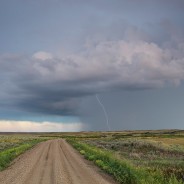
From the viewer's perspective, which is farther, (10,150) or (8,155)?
(10,150)

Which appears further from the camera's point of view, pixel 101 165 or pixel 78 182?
pixel 101 165

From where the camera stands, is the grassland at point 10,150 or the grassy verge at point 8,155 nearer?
the grassy verge at point 8,155

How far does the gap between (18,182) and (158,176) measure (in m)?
7.97

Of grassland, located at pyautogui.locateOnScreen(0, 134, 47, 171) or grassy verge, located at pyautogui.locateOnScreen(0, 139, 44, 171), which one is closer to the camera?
grassy verge, located at pyautogui.locateOnScreen(0, 139, 44, 171)

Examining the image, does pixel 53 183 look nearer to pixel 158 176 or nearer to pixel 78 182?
pixel 78 182

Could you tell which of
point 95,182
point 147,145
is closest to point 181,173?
point 95,182

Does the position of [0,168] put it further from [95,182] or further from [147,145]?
[147,145]

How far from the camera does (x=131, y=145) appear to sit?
226 ft

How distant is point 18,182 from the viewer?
2188 centimetres

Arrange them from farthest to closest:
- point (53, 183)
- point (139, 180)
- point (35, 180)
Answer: point (35, 180) < point (53, 183) < point (139, 180)

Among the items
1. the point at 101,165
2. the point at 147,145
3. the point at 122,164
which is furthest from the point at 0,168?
the point at 147,145

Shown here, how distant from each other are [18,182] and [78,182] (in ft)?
11.4

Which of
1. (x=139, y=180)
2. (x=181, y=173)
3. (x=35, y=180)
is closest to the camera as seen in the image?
(x=139, y=180)

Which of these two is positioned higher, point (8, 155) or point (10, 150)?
point (10, 150)
